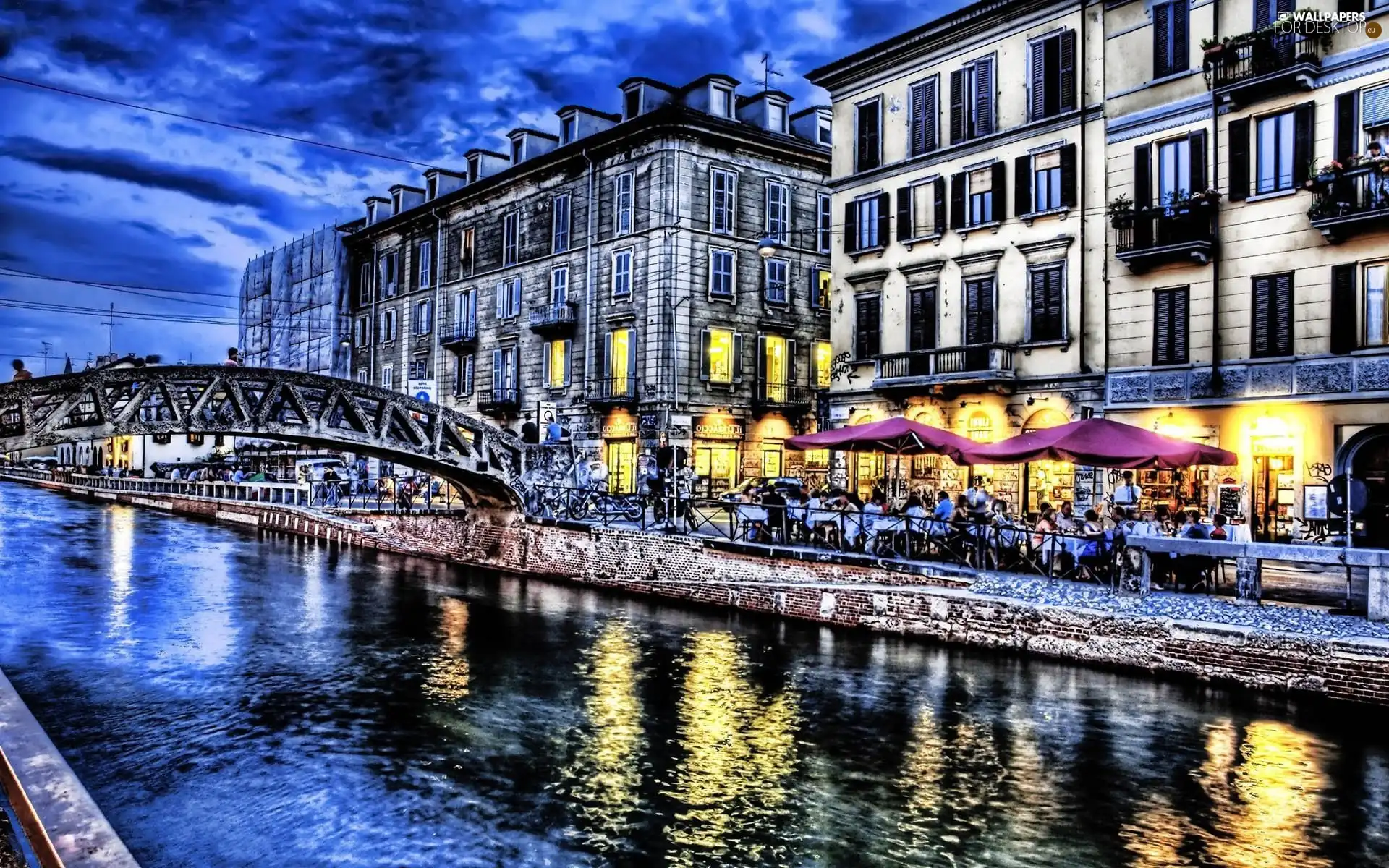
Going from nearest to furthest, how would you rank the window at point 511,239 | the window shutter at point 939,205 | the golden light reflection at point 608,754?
the golden light reflection at point 608,754 < the window shutter at point 939,205 < the window at point 511,239

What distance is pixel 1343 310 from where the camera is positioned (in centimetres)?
2042

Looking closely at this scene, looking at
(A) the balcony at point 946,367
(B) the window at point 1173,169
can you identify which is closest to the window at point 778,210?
(A) the balcony at point 946,367

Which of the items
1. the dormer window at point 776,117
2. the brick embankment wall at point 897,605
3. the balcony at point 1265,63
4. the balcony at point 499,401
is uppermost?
the dormer window at point 776,117

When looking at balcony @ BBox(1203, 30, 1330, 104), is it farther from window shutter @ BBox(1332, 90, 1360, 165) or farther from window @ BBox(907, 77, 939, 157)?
window @ BBox(907, 77, 939, 157)

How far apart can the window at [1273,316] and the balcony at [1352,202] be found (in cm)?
134

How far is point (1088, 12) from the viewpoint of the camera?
24969 mm

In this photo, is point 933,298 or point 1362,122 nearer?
point 1362,122

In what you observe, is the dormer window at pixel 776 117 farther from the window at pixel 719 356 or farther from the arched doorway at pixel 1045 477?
the arched doorway at pixel 1045 477

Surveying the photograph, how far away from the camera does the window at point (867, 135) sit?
99.1ft

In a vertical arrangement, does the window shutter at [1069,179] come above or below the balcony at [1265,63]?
below

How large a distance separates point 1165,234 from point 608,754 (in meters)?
18.4

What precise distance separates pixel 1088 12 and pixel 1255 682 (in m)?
18.3

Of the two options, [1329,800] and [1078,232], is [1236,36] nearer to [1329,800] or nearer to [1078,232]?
[1078,232]

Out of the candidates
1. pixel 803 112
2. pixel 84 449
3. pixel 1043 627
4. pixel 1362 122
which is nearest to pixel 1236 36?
pixel 1362 122
